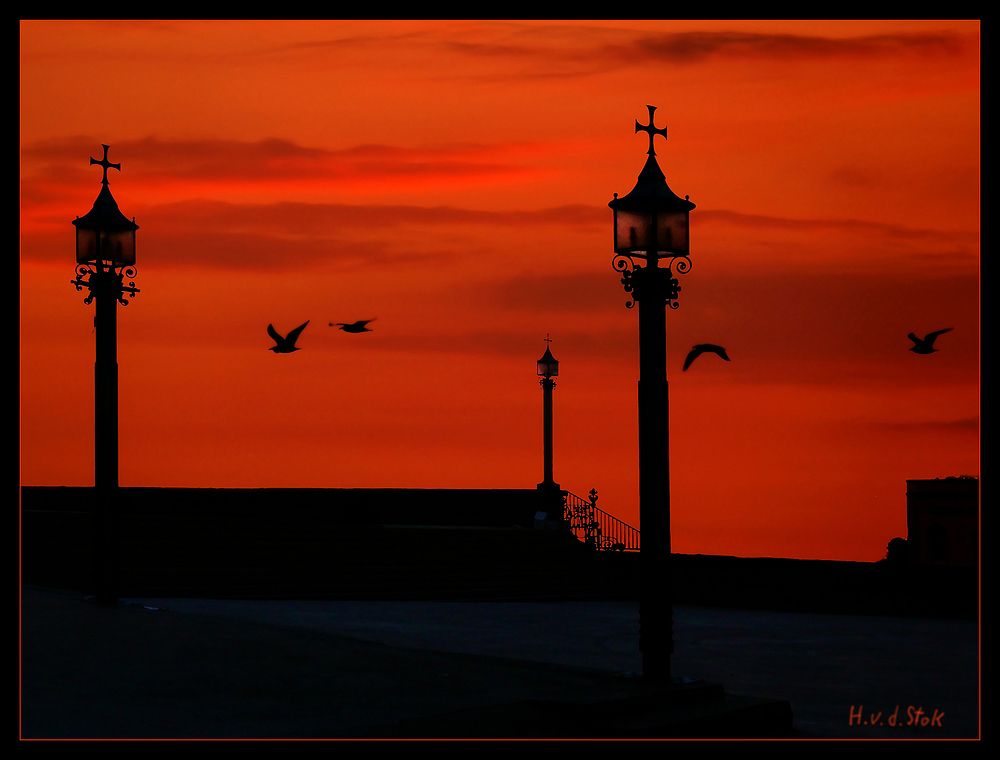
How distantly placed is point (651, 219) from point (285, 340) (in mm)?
8323

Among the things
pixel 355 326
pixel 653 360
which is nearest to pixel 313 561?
pixel 355 326

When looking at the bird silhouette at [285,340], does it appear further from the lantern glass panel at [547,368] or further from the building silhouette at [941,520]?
the building silhouette at [941,520]

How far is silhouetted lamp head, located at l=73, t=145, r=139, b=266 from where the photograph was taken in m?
16.3

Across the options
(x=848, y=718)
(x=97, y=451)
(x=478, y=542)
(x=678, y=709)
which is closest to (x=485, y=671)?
(x=678, y=709)

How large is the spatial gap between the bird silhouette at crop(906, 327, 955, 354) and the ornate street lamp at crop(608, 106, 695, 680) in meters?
5.83

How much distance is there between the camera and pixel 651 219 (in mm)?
10875

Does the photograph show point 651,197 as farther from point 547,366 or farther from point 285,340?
point 547,366

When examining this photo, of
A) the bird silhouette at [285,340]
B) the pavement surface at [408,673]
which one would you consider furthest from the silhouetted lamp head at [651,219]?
the bird silhouette at [285,340]

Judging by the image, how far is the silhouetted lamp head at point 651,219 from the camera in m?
10.9

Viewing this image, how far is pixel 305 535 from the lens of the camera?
24.5m

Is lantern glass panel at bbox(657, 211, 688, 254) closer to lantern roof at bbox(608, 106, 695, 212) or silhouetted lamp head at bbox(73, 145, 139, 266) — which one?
lantern roof at bbox(608, 106, 695, 212)

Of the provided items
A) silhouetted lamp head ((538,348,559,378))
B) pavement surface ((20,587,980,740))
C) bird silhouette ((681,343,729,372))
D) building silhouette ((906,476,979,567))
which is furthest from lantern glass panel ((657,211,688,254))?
building silhouette ((906,476,979,567))

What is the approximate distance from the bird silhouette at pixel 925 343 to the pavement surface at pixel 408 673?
398cm

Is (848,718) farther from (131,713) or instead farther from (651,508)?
(131,713)
